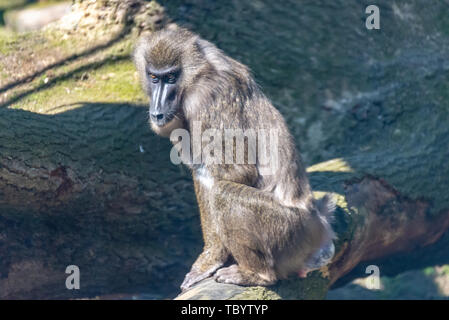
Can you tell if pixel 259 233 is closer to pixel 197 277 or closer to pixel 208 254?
pixel 208 254

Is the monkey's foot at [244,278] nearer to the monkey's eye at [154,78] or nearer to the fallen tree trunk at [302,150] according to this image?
the fallen tree trunk at [302,150]

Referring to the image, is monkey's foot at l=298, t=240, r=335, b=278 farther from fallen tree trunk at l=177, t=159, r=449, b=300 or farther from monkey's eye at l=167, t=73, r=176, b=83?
monkey's eye at l=167, t=73, r=176, b=83

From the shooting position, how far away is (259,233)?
484cm

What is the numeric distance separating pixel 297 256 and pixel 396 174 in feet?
7.00

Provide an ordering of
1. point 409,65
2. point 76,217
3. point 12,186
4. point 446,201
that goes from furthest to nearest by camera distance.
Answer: point 409,65, point 446,201, point 76,217, point 12,186

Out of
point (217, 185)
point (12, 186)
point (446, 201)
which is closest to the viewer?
point (217, 185)

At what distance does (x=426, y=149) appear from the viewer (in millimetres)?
7008

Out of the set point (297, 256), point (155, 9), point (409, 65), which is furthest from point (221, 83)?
point (409, 65)

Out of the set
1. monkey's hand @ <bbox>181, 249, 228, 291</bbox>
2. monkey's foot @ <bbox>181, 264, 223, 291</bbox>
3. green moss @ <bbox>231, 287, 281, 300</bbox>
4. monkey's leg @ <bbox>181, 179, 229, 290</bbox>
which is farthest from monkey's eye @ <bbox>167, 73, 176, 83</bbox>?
green moss @ <bbox>231, 287, 281, 300</bbox>

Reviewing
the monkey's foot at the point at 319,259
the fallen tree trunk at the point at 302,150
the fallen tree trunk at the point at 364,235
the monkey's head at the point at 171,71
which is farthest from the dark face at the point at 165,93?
the monkey's foot at the point at 319,259

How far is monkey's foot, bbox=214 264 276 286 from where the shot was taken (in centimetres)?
495

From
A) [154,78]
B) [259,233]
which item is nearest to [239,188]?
[259,233]

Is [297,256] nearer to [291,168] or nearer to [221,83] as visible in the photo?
[291,168]

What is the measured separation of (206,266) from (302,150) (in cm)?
348
